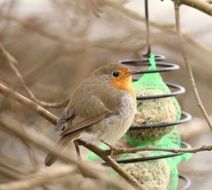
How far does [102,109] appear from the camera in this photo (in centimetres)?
313

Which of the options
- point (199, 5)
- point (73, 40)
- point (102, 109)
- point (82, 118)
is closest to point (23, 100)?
point (82, 118)

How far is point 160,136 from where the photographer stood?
3.35m

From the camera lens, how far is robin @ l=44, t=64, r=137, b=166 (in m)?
2.99

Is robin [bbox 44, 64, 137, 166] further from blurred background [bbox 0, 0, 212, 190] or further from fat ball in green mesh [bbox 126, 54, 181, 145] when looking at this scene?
blurred background [bbox 0, 0, 212, 190]

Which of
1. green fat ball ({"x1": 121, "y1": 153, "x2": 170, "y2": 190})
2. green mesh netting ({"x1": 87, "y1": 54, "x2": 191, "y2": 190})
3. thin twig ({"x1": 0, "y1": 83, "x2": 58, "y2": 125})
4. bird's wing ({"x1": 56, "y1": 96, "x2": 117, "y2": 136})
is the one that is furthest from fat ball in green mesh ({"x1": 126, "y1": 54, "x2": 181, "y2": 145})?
thin twig ({"x1": 0, "y1": 83, "x2": 58, "y2": 125})

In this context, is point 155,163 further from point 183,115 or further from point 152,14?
point 152,14

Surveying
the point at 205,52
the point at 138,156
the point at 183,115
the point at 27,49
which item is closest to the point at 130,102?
the point at 138,156

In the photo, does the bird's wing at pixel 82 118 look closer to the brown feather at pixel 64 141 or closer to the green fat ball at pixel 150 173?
the brown feather at pixel 64 141

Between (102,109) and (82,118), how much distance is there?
0.14 metres

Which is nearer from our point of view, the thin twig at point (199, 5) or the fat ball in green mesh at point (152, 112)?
the thin twig at point (199, 5)

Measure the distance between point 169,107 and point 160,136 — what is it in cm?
16

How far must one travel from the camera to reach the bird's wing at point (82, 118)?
9.55ft

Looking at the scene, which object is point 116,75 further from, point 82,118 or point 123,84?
point 82,118

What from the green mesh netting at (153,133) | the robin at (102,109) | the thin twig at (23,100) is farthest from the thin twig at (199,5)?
the thin twig at (23,100)
